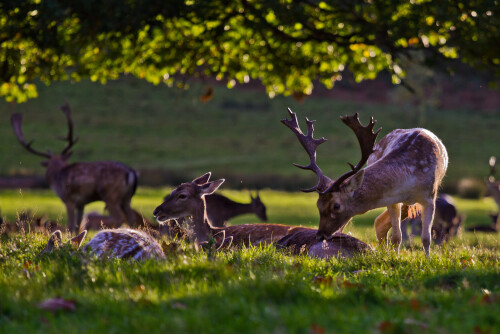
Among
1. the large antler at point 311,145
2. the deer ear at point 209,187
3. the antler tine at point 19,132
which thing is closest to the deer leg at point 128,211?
the antler tine at point 19,132

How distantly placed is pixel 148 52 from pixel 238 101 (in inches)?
2241

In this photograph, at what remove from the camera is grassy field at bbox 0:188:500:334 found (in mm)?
4059

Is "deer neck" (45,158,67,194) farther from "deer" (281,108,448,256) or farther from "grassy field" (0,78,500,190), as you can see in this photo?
"grassy field" (0,78,500,190)

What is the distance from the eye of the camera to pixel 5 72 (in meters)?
13.8

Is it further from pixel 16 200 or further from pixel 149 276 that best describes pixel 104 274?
pixel 16 200

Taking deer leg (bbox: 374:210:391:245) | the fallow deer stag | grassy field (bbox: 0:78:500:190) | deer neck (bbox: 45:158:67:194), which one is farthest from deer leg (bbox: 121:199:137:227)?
grassy field (bbox: 0:78:500:190)

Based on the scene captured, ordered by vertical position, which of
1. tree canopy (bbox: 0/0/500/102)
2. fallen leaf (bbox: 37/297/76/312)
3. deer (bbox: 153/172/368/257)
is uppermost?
tree canopy (bbox: 0/0/500/102)

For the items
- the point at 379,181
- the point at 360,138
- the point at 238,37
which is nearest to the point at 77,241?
the point at 360,138

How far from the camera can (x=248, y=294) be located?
466 cm

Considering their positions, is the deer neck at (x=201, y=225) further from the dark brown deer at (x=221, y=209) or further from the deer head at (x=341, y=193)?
the dark brown deer at (x=221, y=209)

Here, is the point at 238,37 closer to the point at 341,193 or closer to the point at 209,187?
the point at 209,187

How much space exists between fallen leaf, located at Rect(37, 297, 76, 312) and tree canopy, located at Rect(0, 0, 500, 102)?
831 centimetres

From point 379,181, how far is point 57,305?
470 centimetres

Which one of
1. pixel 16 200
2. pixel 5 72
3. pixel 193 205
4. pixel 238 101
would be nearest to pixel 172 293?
pixel 193 205
